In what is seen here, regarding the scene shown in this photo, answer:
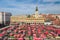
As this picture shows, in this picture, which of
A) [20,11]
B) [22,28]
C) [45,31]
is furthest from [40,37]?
[20,11]

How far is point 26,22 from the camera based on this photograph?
11.3 ft

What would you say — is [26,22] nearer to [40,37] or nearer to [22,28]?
[22,28]

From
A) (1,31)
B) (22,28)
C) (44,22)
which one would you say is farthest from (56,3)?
(1,31)

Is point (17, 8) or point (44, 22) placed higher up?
point (17, 8)

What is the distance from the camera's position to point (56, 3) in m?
3.40

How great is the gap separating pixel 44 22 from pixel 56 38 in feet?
1.58

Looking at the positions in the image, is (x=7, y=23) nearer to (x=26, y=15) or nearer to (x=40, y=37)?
(x=26, y=15)

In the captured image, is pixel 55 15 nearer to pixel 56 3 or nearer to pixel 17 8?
pixel 56 3

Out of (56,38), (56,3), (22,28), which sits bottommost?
(56,38)

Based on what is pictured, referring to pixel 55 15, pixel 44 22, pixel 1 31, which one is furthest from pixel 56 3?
pixel 1 31

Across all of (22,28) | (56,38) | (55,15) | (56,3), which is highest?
(56,3)

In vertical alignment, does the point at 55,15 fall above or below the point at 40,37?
above

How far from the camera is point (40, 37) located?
133 inches

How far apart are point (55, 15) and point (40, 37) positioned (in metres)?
0.64
